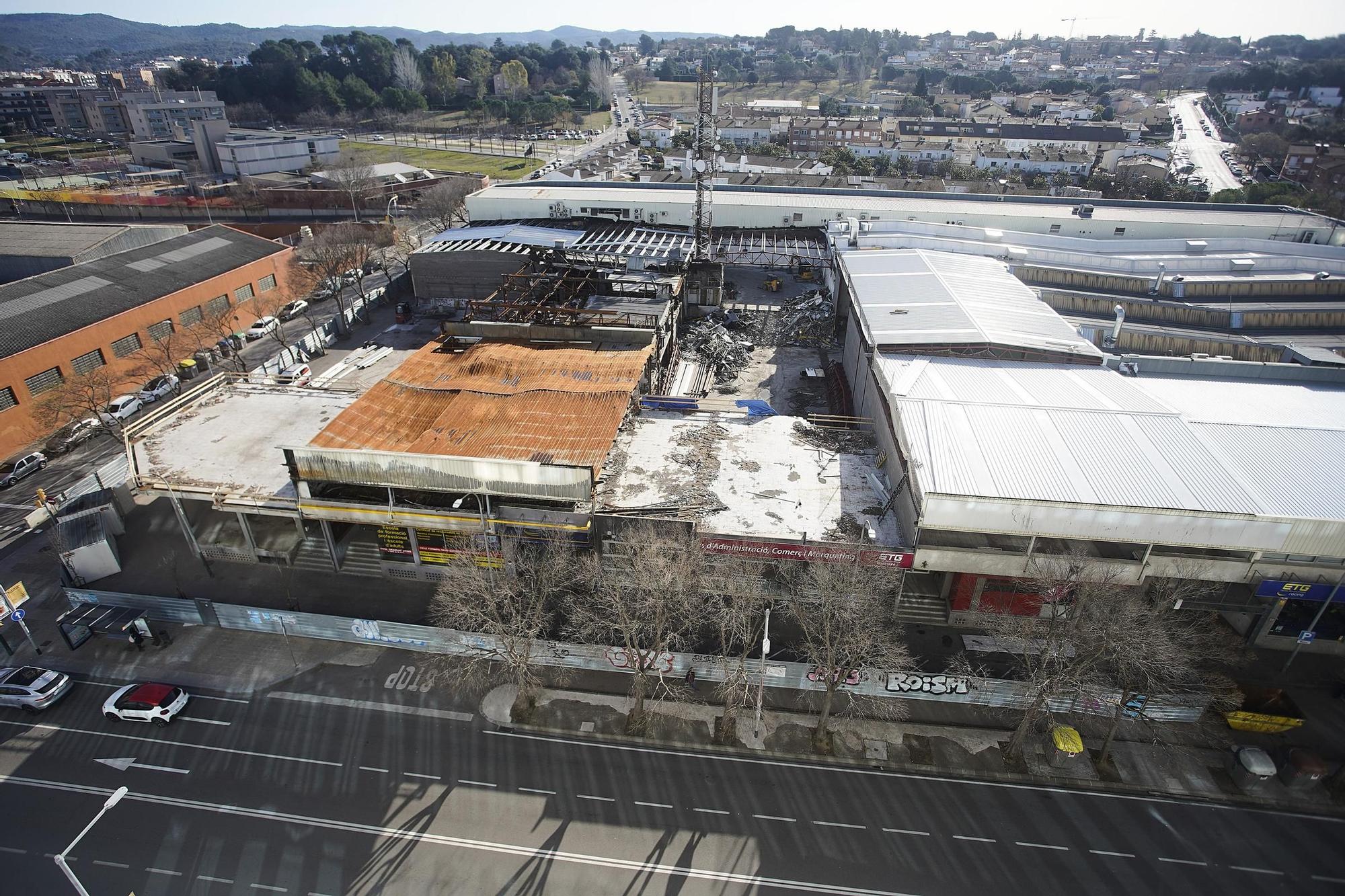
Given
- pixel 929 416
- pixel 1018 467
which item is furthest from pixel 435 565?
pixel 1018 467

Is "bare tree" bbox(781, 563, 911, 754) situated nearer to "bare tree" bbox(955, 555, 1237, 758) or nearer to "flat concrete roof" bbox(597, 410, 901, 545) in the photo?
"flat concrete roof" bbox(597, 410, 901, 545)

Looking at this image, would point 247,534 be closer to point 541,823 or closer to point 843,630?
point 541,823

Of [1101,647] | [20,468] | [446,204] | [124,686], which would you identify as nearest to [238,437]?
[124,686]

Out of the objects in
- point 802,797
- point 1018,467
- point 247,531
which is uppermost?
point 1018,467

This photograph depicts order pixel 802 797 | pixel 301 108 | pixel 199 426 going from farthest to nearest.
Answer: pixel 301 108 → pixel 199 426 → pixel 802 797

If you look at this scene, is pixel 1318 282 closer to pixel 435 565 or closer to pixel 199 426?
pixel 435 565

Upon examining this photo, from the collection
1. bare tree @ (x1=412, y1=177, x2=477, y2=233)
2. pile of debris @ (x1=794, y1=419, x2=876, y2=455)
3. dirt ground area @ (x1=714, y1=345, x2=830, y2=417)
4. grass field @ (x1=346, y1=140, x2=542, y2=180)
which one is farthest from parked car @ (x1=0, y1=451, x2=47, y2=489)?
grass field @ (x1=346, y1=140, x2=542, y2=180)

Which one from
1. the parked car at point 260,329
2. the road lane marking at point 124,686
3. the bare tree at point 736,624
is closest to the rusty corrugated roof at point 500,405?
the bare tree at point 736,624

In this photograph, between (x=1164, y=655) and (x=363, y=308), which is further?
(x=363, y=308)

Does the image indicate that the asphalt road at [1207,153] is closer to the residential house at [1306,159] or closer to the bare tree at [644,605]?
the residential house at [1306,159]
